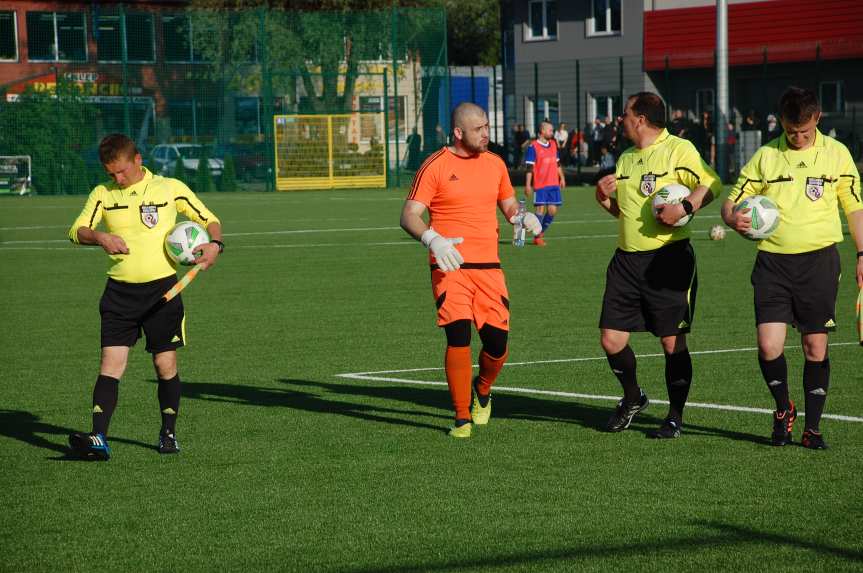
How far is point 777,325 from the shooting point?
297 inches

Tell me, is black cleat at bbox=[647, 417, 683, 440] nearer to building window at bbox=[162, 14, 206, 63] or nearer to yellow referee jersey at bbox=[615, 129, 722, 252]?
yellow referee jersey at bbox=[615, 129, 722, 252]

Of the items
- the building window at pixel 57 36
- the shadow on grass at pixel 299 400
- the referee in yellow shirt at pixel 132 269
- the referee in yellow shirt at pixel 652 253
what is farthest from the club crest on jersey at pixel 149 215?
the building window at pixel 57 36

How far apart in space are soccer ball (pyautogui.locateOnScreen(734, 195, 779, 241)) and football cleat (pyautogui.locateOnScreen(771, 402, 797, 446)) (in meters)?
1.04

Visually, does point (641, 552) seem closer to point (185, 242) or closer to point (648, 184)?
point (648, 184)

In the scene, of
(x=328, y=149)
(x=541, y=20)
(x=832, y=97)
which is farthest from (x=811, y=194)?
(x=541, y=20)

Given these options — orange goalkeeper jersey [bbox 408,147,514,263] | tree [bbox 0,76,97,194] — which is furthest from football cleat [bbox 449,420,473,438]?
tree [bbox 0,76,97,194]

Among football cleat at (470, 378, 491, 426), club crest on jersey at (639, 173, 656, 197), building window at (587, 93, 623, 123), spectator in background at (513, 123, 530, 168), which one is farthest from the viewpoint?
building window at (587, 93, 623, 123)

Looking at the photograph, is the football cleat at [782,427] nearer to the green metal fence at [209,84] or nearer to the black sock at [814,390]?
the black sock at [814,390]

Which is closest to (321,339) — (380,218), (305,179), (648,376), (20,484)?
(648,376)

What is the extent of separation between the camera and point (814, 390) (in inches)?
300

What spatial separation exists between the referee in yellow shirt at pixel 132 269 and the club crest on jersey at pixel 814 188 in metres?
3.30

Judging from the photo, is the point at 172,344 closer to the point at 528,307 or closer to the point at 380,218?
the point at 528,307

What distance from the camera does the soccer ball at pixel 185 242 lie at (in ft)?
25.0

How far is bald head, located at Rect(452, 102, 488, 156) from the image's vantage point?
8098 millimetres
